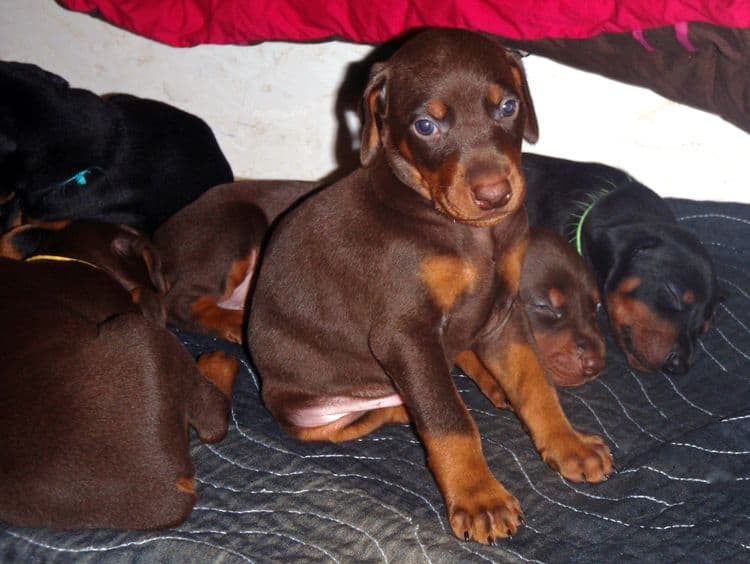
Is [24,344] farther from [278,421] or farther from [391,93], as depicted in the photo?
[391,93]

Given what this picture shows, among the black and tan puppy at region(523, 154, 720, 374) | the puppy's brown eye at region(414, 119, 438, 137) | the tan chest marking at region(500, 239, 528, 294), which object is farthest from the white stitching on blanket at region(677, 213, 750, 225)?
the puppy's brown eye at region(414, 119, 438, 137)

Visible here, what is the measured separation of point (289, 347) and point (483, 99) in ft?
3.88

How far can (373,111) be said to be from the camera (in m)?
3.14

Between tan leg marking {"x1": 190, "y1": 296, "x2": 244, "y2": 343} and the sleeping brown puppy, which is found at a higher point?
the sleeping brown puppy

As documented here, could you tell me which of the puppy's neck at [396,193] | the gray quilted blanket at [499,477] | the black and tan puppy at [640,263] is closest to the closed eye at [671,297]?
the black and tan puppy at [640,263]

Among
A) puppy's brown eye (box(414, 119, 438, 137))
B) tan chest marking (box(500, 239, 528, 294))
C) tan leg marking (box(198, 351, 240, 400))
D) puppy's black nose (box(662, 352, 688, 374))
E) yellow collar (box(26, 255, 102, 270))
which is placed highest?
puppy's brown eye (box(414, 119, 438, 137))

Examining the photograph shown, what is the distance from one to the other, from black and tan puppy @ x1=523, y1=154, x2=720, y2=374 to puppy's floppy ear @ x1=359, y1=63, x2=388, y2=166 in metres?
1.47

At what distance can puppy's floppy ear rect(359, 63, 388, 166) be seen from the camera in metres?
3.10

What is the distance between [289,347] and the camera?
11.3 feet

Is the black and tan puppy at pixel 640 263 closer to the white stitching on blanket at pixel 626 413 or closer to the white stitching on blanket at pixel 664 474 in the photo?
the white stitching on blanket at pixel 626 413

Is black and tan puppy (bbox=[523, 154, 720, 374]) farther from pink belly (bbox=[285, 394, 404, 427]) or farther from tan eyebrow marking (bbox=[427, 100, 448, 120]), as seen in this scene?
tan eyebrow marking (bbox=[427, 100, 448, 120])

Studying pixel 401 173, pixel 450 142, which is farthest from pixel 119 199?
pixel 450 142

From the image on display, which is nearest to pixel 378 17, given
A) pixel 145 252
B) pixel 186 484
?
pixel 145 252

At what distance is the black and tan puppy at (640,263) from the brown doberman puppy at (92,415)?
5.87ft
